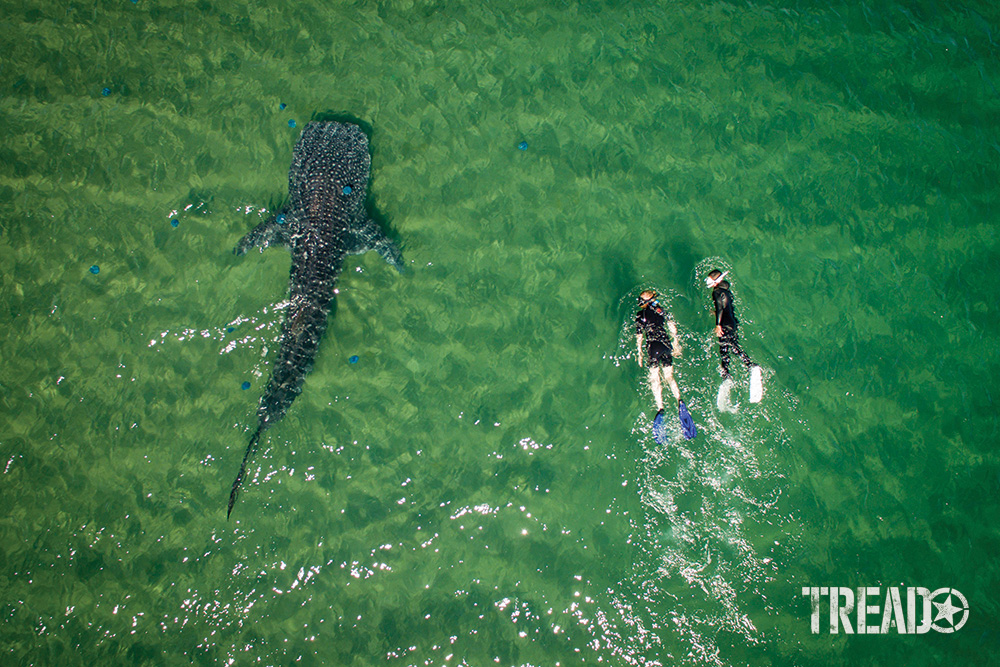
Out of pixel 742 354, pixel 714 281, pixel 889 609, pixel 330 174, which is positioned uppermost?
pixel 330 174

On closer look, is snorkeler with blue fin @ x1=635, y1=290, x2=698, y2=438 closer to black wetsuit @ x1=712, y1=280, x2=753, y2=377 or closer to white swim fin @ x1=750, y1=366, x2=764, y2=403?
black wetsuit @ x1=712, y1=280, x2=753, y2=377

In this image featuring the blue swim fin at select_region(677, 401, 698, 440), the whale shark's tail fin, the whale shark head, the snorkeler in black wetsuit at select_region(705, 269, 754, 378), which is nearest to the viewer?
the whale shark's tail fin

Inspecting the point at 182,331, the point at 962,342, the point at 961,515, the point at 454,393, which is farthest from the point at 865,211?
the point at 182,331

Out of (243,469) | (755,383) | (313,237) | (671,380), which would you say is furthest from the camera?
(313,237)

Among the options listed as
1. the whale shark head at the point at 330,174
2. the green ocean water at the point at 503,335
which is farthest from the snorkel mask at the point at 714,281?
the whale shark head at the point at 330,174

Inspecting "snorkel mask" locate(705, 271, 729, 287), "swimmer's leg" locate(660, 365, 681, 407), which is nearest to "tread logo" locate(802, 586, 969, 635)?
"swimmer's leg" locate(660, 365, 681, 407)

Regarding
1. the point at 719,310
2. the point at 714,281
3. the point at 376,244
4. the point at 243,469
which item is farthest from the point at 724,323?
the point at 243,469

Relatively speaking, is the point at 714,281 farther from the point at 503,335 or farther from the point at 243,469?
the point at 243,469
